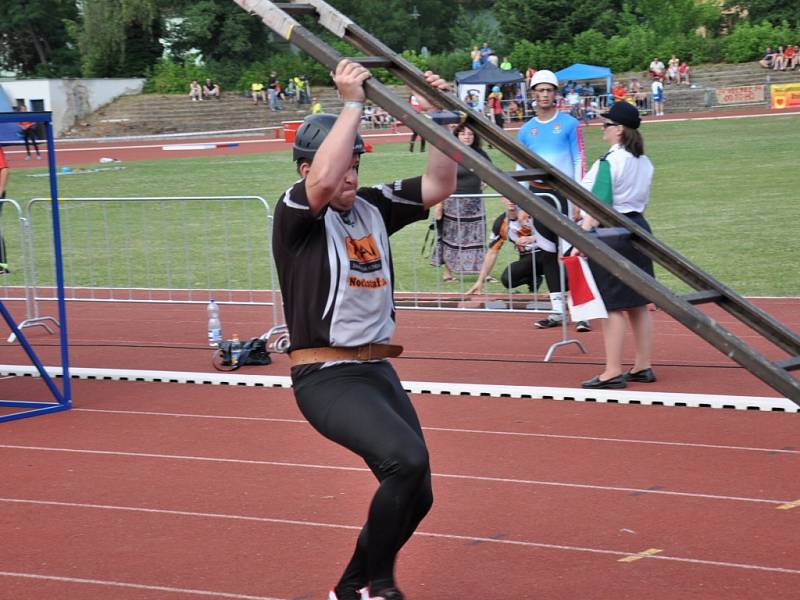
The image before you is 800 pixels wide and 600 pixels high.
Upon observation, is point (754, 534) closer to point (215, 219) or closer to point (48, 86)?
point (215, 219)

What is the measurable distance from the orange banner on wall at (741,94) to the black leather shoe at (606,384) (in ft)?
159

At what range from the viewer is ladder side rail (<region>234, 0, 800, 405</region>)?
3.06 metres

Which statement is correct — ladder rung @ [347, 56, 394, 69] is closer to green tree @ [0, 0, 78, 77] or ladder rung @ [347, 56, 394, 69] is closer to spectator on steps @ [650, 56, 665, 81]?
spectator on steps @ [650, 56, 665, 81]

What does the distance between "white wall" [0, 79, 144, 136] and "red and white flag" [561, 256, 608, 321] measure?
2043 inches

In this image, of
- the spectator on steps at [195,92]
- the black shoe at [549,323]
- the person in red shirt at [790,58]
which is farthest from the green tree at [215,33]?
the black shoe at [549,323]

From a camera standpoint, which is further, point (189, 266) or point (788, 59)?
point (788, 59)

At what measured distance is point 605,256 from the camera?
3.15 m

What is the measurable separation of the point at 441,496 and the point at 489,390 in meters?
2.49

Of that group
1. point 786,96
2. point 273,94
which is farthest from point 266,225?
point 273,94

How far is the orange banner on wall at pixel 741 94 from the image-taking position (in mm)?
53844

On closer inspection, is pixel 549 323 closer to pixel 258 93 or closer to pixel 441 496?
pixel 441 496

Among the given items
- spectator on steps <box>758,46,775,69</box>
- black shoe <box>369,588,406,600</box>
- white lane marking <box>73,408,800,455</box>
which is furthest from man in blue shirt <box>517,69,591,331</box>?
spectator on steps <box>758,46,775,69</box>

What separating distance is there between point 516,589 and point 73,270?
12029 mm

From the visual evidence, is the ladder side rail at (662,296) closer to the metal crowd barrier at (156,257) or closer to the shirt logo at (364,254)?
the shirt logo at (364,254)
